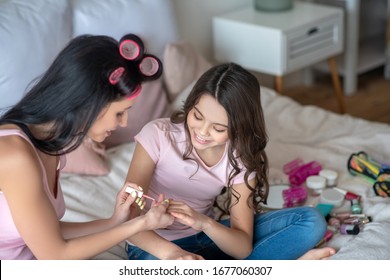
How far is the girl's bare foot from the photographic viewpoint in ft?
5.79

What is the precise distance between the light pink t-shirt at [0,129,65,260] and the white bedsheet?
11.9 inches

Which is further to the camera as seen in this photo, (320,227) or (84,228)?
(320,227)

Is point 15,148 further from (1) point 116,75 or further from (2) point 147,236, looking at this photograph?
(2) point 147,236

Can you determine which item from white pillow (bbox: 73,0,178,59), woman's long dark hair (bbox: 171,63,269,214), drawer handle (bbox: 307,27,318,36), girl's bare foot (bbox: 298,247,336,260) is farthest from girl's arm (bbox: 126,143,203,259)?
drawer handle (bbox: 307,27,318,36)

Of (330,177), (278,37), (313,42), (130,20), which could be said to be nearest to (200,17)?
(278,37)

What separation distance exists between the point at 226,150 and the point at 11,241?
0.60 meters

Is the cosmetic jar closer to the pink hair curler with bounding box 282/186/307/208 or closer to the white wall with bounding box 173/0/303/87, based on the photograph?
the pink hair curler with bounding box 282/186/307/208

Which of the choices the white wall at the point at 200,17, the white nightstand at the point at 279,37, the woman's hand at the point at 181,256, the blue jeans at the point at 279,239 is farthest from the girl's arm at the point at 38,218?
the white wall at the point at 200,17

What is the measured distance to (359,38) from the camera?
4086 mm

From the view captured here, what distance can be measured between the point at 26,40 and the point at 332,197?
45.3 inches

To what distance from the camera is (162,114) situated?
2547mm

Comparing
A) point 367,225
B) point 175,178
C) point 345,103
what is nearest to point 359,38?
point 345,103

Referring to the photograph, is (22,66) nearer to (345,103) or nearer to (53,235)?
(53,235)

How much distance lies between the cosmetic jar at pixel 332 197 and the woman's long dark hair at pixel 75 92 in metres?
0.90
